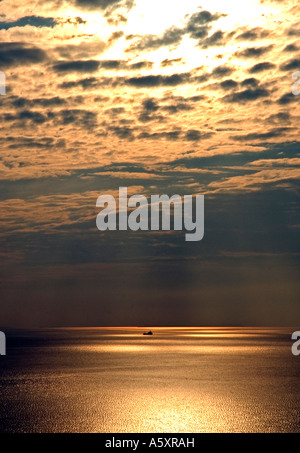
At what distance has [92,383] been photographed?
104 metres

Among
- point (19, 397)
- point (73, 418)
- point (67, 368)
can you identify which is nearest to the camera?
point (73, 418)

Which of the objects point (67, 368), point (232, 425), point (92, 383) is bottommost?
point (232, 425)

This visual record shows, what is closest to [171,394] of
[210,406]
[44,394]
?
[210,406]

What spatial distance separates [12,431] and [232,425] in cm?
2479

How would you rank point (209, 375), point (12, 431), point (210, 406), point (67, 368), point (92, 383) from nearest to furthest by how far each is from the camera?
point (12, 431)
point (210, 406)
point (92, 383)
point (209, 375)
point (67, 368)
